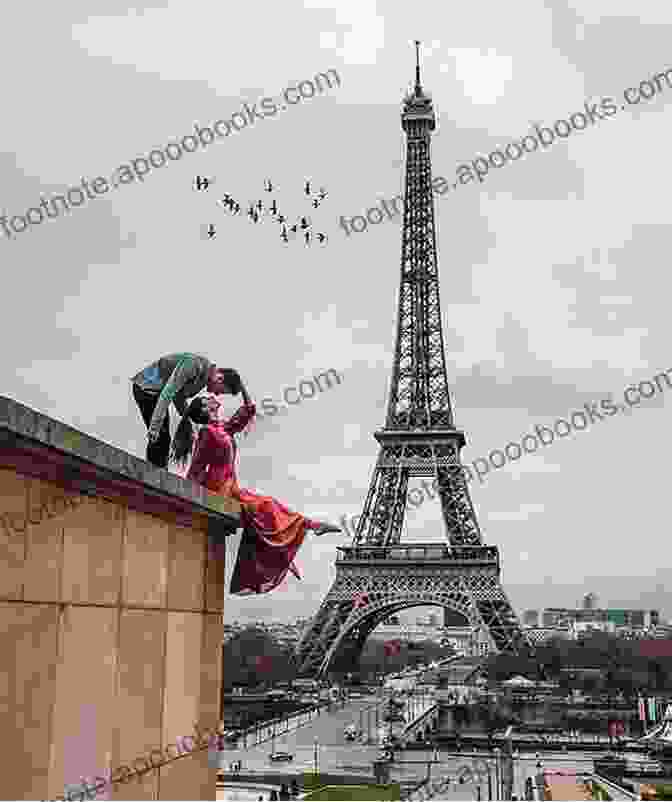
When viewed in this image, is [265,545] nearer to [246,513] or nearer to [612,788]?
[246,513]

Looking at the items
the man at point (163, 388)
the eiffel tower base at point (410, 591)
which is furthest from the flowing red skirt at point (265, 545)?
the eiffel tower base at point (410, 591)

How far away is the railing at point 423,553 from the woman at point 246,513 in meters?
52.6

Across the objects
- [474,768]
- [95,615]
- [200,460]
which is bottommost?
[474,768]

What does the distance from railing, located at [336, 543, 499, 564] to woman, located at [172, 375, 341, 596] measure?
52614 millimetres

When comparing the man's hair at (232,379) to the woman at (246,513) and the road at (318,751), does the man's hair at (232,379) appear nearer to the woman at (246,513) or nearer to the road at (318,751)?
the woman at (246,513)

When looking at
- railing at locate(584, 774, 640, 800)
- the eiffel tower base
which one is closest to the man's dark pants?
railing at locate(584, 774, 640, 800)

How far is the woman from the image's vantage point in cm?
822

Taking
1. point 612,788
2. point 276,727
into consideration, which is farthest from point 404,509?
point 612,788

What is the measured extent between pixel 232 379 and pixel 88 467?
125 inches

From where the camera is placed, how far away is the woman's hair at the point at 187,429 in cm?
829

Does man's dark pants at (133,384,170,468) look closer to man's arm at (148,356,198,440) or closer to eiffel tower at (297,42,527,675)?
man's arm at (148,356,198,440)

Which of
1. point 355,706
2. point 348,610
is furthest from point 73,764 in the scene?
point 355,706

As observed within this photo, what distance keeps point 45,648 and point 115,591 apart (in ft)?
2.89

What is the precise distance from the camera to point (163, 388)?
25.3ft
